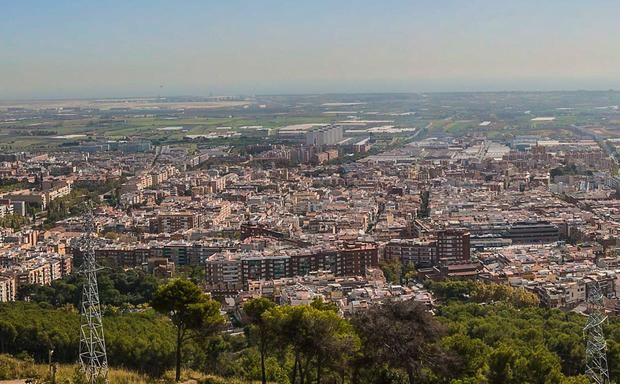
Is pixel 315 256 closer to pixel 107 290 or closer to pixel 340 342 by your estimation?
pixel 107 290

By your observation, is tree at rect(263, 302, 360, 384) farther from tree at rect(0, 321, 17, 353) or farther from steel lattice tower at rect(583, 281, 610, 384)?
tree at rect(0, 321, 17, 353)

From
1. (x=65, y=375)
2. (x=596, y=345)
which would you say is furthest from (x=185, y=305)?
(x=596, y=345)

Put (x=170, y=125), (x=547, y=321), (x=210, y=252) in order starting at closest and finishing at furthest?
(x=547, y=321) < (x=210, y=252) < (x=170, y=125)

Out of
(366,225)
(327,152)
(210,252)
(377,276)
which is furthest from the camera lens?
(327,152)

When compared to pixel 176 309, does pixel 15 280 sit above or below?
below

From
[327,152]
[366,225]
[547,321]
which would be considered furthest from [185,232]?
[327,152]

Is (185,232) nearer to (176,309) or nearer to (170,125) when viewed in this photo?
(176,309)

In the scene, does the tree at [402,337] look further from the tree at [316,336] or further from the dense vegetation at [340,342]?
the tree at [316,336]

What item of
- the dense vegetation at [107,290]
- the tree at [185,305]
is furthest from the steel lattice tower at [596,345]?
the dense vegetation at [107,290]
